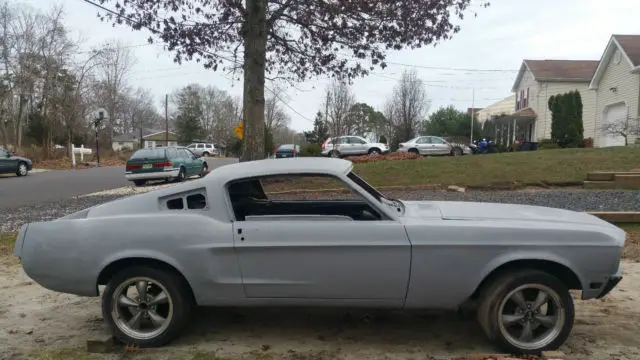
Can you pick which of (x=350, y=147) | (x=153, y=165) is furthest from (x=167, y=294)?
(x=350, y=147)

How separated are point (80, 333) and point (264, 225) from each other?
6.32ft

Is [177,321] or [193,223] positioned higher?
[193,223]

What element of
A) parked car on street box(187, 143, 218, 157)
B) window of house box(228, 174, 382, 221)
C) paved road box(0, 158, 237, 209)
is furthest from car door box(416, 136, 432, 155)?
parked car on street box(187, 143, 218, 157)

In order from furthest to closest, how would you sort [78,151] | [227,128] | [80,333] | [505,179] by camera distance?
[227,128] → [78,151] → [505,179] → [80,333]

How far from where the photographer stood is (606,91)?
85.8ft

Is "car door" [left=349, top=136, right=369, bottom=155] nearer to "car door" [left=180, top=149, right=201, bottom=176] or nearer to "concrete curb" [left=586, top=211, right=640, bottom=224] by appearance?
"car door" [left=180, top=149, right=201, bottom=176]

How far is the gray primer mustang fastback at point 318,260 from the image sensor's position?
3.40m

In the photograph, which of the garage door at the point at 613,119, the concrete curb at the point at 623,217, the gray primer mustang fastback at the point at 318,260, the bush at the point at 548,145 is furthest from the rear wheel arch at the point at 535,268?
the bush at the point at 548,145

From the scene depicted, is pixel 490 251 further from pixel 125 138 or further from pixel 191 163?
pixel 125 138

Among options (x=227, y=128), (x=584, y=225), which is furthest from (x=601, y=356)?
(x=227, y=128)

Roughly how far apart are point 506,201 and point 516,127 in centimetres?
3078

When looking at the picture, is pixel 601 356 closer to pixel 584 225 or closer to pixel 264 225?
pixel 584 225

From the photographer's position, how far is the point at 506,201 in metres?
10.1

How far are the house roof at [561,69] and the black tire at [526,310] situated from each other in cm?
3534
